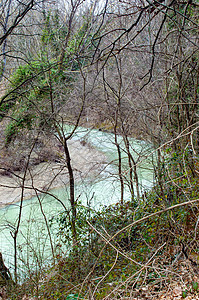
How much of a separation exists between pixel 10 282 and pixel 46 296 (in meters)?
1.49

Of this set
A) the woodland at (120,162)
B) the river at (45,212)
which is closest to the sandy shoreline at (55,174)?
the river at (45,212)

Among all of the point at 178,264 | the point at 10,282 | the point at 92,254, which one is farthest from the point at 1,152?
the point at 178,264

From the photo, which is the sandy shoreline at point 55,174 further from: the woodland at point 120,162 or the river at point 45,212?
the woodland at point 120,162

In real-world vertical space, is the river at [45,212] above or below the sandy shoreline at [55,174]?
below

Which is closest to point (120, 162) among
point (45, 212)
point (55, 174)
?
point (45, 212)

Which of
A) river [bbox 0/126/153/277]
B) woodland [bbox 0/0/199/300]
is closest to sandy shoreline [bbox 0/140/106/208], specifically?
river [bbox 0/126/153/277]

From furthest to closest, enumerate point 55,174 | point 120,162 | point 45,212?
1. point 55,174
2. point 45,212
3. point 120,162

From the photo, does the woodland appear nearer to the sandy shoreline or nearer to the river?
the river

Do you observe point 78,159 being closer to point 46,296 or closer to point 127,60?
point 127,60

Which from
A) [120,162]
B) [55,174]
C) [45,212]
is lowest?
[45,212]

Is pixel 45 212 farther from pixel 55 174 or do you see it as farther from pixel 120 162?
pixel 55 174

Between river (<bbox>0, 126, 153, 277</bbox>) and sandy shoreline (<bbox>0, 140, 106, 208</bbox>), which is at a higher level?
sandy shoreline (<bbox>0, 140, 106, 208</bbox>)

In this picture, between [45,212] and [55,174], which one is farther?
[55,174]

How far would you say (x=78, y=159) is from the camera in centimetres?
1334
